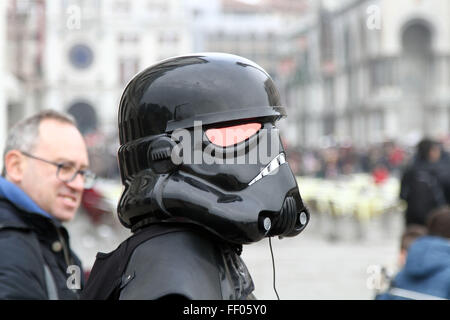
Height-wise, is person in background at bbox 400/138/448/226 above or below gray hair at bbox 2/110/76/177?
below

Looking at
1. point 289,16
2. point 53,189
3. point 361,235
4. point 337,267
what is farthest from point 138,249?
point 289,16

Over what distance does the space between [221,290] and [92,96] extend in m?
50.3

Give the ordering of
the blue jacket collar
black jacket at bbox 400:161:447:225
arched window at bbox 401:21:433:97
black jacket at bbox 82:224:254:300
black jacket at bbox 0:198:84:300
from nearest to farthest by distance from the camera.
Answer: black jacket at bbox 82:224:254:300 → black jacket at bbox 0:198:84:300 → the blue jacket collar → black jacket at bbox 400:161:447:225 → arched window at bbox 401:21:433:97

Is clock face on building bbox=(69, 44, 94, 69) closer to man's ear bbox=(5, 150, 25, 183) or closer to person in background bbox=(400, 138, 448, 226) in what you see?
person in background bbox=(400, 138, 448, 226)

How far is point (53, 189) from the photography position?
250 cm

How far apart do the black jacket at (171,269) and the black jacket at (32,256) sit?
666 millimetres

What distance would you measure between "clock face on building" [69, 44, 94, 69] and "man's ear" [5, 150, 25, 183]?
4027 cm

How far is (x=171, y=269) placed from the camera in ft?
3.73

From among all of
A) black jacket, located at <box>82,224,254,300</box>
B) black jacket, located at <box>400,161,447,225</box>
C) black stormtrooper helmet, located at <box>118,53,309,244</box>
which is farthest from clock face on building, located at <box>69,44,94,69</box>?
black jacket, located at <box>82,224,254,300</box>

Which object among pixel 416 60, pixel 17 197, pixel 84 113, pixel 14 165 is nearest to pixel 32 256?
pixel 17 197

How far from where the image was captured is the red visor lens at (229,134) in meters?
1.28

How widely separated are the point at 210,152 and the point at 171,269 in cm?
24

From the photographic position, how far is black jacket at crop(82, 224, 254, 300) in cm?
113

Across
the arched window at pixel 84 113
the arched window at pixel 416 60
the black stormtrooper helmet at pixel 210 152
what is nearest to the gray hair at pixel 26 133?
the black stormtrooper helmet at pixel 210 152
